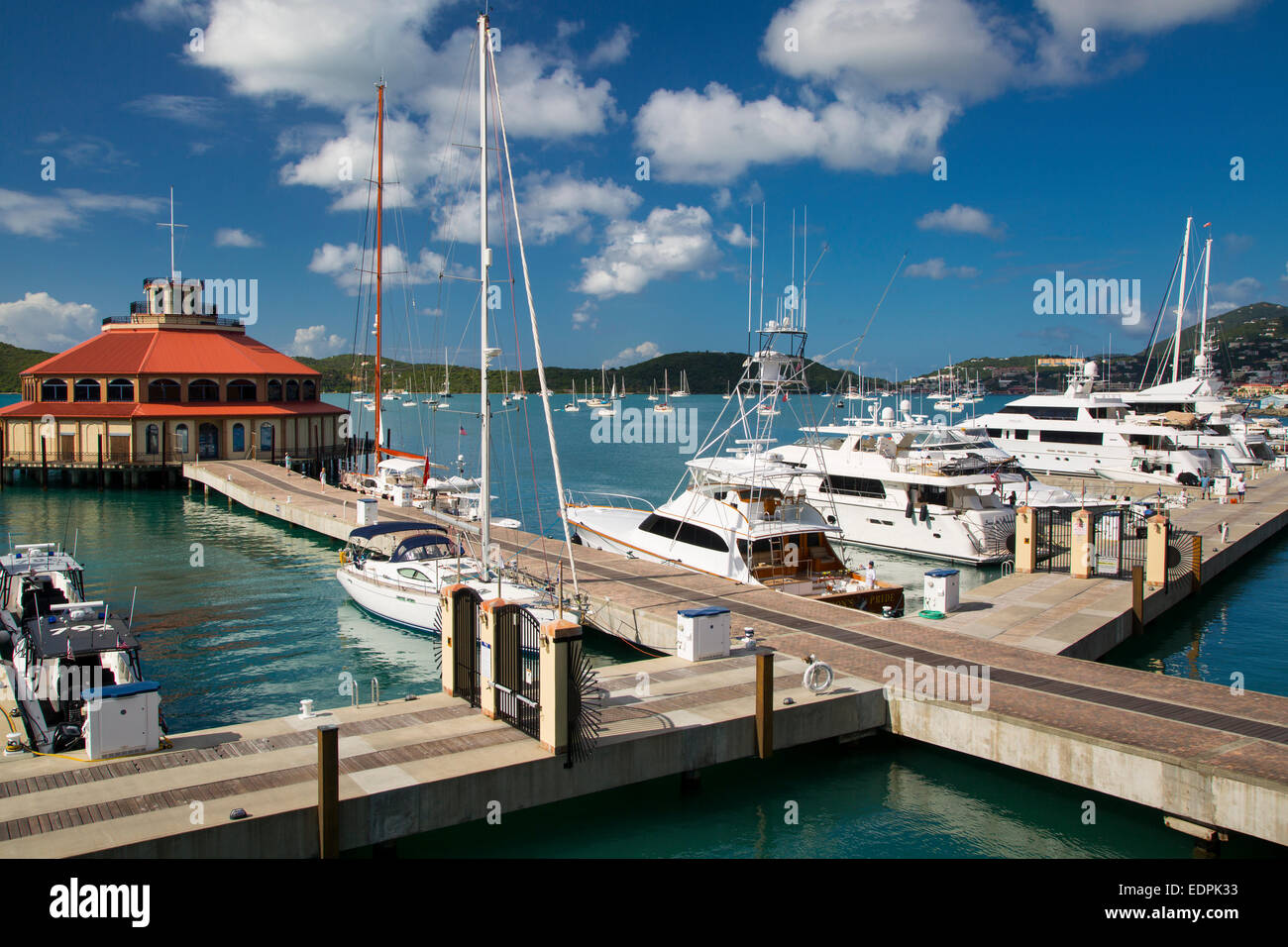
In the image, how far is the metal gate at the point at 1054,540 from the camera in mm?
27547

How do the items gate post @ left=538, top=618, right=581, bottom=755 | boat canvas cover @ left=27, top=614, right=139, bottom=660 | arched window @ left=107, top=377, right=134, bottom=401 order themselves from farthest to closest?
arched window @ left=107, top=377, right=134, bottom=401, boat canvas cover @ left=27, top=614, right=139, bottom=660, gate post @ left=538, top=618, right=581, bottom=755

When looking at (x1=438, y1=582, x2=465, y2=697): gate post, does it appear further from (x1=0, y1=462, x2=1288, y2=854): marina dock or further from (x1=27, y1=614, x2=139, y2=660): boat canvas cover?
(x1=27, y1=614, x2=139, y2=660): boat canvas cover

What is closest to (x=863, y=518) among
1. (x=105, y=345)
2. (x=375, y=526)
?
(x=375, y=526)

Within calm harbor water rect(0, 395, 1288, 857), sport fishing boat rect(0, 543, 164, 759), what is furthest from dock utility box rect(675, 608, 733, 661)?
sport fishing boat rect(0, 543, 164, 759)

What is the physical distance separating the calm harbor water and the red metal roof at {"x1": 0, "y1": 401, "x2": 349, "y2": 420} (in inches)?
623

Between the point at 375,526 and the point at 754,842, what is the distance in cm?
1588

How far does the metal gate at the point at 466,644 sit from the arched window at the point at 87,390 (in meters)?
54.0

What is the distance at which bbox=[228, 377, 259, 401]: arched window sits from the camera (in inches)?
2347

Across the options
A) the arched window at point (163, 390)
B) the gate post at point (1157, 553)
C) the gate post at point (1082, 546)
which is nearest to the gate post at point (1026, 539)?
the gate post at point (1082, 546)

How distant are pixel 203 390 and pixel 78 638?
163 feet

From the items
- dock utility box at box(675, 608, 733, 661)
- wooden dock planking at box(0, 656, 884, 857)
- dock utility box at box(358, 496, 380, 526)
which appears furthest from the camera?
dock utility box at box(358, 496, 380, 526)

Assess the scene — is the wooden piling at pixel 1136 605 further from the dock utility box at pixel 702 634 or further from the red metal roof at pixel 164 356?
the red metal roof at pixel 164 356

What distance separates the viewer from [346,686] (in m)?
18.4

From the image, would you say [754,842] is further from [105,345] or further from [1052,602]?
[105,345]
